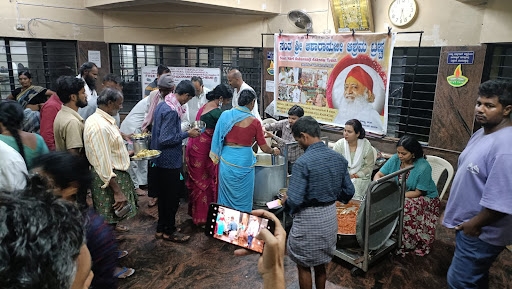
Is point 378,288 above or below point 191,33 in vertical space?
below

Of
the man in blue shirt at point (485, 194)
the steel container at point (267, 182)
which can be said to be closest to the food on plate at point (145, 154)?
the steel container at point (267, 182)

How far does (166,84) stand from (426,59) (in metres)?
3.83

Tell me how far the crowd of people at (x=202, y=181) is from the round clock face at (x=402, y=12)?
115 cm

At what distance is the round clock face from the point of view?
184 inches

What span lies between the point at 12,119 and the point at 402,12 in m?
4.83

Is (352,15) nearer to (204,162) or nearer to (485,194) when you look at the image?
(204,162)

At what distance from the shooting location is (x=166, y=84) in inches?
141

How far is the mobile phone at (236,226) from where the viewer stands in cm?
172

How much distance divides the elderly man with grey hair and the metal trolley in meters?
2.09

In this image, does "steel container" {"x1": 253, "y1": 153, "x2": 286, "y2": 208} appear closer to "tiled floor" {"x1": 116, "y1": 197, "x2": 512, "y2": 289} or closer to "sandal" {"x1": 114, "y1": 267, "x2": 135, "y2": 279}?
"tiled floor" {"x1": 116, "y1": 197, "x2": 512, "y2": 289}

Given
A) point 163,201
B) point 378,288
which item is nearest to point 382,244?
point 378,288

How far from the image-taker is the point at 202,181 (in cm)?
407

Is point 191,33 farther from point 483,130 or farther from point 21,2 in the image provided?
point 483,130

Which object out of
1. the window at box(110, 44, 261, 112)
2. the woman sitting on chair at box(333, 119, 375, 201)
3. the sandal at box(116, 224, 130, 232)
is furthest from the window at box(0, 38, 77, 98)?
the woman sitting on chair at box(333, 119, 375, 201)
